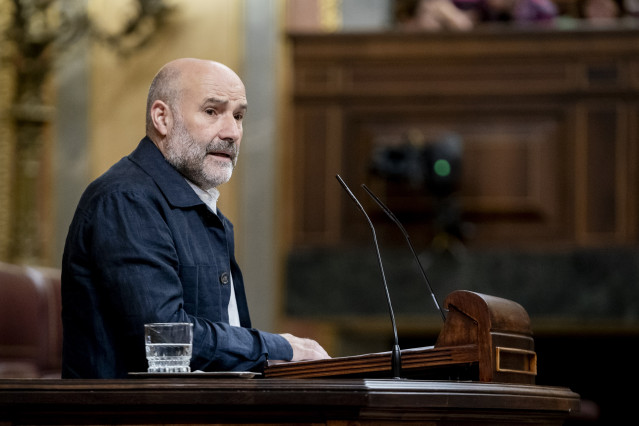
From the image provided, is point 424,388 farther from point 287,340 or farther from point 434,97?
point 434,97

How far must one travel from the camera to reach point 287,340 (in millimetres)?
2146

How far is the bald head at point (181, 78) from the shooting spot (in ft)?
7.62

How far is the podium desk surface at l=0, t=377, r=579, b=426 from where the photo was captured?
1622 millimetres

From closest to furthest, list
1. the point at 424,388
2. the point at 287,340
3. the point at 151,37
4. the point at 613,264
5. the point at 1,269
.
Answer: the point at 424,388, the point at 287,340, the point at 1,269, the point at 613,264, the point at 151,37

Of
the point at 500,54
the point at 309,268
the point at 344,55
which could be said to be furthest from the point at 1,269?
the point at 500,54

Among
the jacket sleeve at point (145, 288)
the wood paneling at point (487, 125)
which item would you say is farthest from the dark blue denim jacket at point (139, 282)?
the wood paneling at point (487, 125)

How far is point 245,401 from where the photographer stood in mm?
1624

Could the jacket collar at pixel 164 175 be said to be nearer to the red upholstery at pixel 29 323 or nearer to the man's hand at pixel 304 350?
the man's hand at pixel 304 350

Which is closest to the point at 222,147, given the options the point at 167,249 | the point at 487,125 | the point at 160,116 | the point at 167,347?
the point at 160,116

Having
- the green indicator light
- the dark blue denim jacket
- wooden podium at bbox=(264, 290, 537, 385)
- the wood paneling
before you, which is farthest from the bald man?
the wood paneling

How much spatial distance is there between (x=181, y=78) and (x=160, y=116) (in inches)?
3.5

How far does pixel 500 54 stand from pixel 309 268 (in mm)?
1513

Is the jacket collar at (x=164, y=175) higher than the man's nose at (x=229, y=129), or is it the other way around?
the man's nose at (x=229, y=129)

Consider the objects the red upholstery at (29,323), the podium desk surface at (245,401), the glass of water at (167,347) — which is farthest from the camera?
the red upholstery at (29,323)
